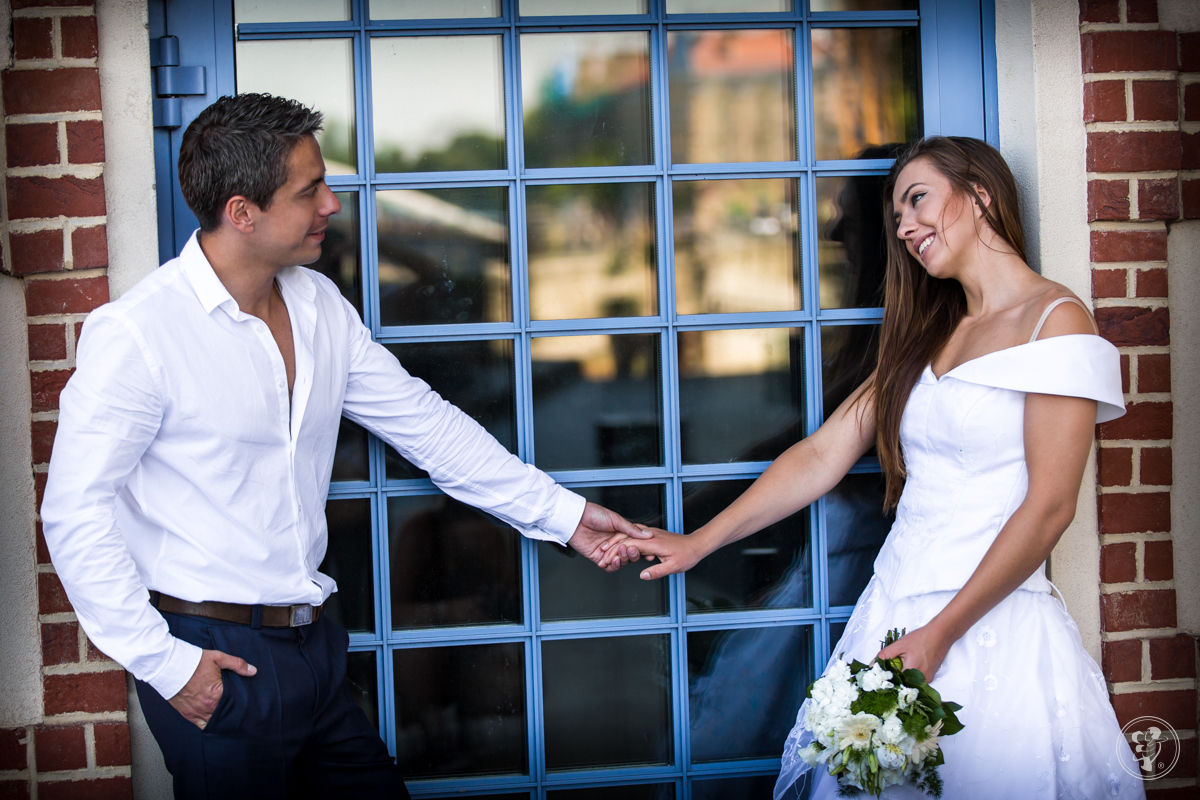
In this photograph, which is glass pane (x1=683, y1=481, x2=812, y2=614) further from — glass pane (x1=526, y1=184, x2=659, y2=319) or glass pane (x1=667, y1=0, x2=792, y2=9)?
glass pane (x1=667, y1=0, x2=792, y2=9)

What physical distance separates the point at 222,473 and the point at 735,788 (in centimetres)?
179

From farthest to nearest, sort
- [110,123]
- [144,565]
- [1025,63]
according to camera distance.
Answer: [1025,63] → [110,123] → [144,565]

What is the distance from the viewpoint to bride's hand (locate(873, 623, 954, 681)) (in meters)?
1.86

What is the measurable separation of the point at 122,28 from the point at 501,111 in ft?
3.37

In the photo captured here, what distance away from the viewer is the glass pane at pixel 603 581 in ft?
8.07

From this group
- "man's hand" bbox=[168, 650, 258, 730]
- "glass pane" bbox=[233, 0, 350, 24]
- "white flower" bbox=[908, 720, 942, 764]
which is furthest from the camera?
"glass pane" bbox=[233, 0, 350, 24]

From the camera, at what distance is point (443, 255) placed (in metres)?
2.39

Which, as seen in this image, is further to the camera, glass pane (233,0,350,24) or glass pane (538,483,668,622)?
glass pane (538,483,668,622)

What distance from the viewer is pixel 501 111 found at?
2.39 meters

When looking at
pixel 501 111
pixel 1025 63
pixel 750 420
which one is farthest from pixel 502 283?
pixel 1025 63

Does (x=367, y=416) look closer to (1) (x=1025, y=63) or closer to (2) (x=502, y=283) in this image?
(2) (x=502, y=283)

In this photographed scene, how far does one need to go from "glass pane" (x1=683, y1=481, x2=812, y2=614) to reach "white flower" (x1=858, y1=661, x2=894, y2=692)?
740 millimetres

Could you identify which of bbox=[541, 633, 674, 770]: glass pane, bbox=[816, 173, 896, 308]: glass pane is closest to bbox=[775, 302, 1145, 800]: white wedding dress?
bbox=[816, 173, 896, 308]: glass pane

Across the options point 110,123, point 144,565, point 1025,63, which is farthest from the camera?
point 1025,63
